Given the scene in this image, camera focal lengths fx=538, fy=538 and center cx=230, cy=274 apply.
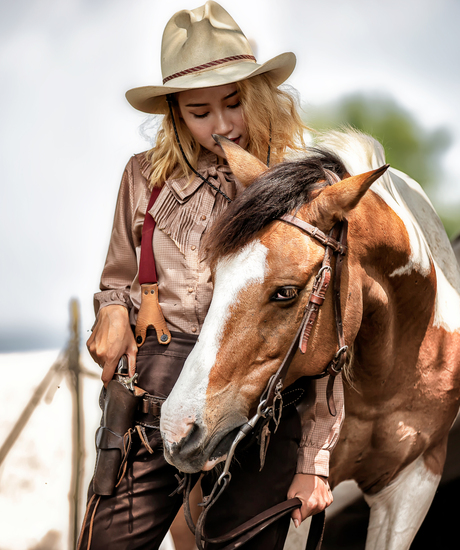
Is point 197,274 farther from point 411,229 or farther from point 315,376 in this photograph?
point 411,229

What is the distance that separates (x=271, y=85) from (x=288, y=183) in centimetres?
53

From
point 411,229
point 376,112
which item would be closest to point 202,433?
point 411,229

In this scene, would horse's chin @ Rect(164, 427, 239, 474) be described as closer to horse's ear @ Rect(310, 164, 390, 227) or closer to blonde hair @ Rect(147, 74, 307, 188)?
horse's ear @ Rect(310, 164, 390, 227)

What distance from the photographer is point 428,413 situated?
197 centimetres

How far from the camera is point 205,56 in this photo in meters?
1.69

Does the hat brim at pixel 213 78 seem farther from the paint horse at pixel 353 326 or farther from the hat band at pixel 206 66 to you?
the paint horse at pixel 353 326

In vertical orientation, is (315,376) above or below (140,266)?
below

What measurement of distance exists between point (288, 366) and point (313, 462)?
1.20 ft

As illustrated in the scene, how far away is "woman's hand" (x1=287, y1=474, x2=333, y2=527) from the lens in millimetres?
1494

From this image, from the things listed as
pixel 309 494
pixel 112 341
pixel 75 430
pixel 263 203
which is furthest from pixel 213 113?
pixel 75 430

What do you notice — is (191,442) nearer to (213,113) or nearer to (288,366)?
(288,366)

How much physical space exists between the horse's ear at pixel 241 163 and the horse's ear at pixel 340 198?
23cm

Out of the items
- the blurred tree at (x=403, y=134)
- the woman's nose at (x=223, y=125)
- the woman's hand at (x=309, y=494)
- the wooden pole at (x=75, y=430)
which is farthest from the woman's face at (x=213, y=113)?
the blurred tree at (x=403, y=134)

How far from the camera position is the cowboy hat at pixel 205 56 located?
165cm
